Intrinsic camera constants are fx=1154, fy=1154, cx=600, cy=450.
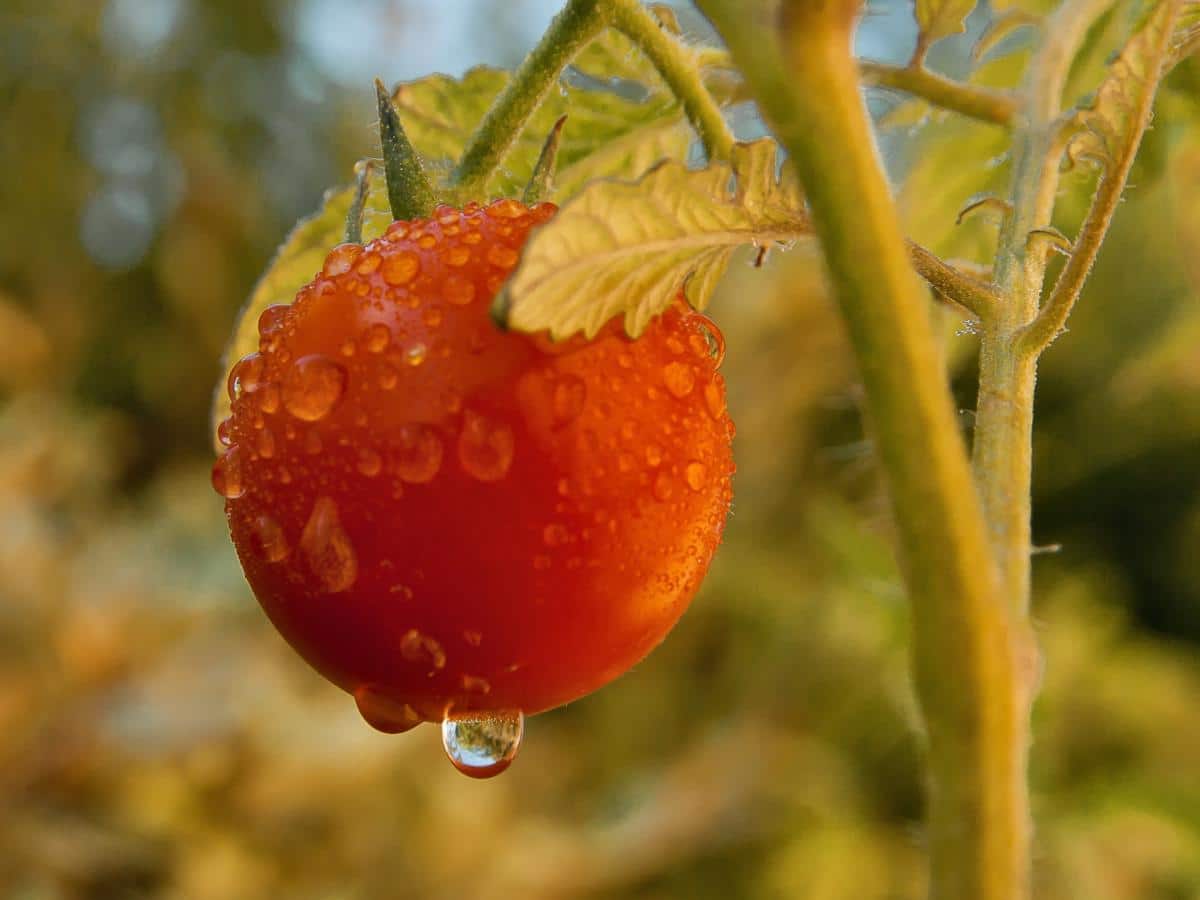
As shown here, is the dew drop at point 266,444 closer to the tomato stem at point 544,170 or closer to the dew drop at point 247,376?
the dew drop at point 247,376

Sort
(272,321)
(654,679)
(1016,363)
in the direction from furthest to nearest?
(654,679) < (272,321) < (1016,363)

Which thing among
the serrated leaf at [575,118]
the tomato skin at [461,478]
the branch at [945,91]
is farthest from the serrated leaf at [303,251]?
the branch at [945,91]

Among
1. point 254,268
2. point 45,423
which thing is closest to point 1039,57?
point 45,423

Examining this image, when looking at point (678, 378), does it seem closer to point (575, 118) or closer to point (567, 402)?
point (567, 402)

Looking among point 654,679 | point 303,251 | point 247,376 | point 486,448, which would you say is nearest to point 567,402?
point 486,448

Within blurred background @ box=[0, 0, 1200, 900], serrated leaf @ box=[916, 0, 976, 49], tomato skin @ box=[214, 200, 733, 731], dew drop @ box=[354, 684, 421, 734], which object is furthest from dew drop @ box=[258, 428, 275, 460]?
blurred background @ box=[0, 0, 1200, 900]

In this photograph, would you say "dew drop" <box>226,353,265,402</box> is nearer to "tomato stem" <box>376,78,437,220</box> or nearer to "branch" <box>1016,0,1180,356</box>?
"tomato stem" <box>376,78,437,220</box>
